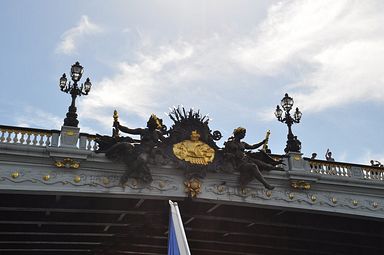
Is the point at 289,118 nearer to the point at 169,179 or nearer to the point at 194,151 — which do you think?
the point at 194,151

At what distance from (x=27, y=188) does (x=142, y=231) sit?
7.80 meters

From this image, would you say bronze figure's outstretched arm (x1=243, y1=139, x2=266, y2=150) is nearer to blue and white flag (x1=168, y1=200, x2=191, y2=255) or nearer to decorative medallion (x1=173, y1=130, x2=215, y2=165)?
decorative medallion (x1=173, y1=130, x2=215, y2=165)

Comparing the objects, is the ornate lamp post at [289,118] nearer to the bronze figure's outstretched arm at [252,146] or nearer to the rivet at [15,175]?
the bronze figure's outstretched arm at [252,146]

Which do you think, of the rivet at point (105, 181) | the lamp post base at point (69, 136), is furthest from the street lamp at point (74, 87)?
the rivet at point (105, 181)

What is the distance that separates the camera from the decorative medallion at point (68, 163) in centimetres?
1941

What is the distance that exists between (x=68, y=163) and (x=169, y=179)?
161 inches

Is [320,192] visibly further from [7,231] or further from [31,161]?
[7,231]

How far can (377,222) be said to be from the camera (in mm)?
24812

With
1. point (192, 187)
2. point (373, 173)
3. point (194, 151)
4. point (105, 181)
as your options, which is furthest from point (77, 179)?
point (373, 173)

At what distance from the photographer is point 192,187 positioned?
20594mm

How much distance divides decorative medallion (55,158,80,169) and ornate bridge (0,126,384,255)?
0.04 m

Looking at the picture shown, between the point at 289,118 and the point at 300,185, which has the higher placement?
the point at 289,118

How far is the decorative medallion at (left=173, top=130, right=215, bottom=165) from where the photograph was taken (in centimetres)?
2105

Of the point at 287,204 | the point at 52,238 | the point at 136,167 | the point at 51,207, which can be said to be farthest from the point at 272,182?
the point at 52,238
